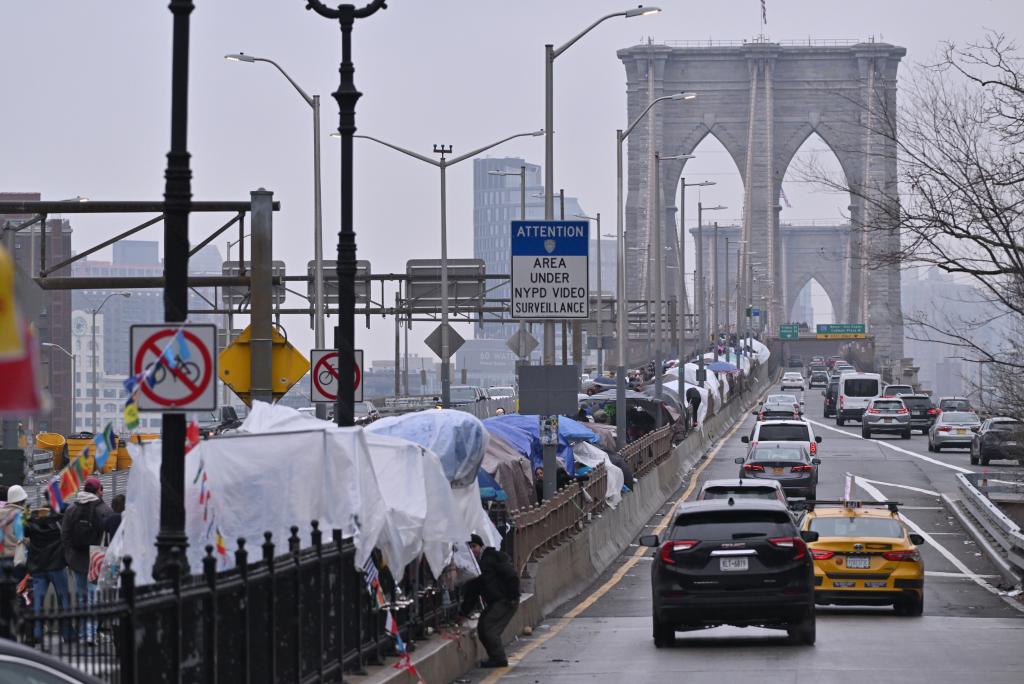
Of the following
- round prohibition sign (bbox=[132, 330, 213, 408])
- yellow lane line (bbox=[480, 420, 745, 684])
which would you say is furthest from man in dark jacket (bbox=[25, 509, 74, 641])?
round prohibition sign (bbox=[132, 330, 213, 408])

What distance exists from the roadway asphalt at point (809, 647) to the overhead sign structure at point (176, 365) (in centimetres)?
578

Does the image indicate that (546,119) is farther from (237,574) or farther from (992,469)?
(992,469)

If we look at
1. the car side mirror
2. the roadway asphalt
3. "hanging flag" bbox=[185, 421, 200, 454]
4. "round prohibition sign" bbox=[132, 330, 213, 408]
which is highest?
"round prohibition sign" bbox=[132, 330, 213, 408]

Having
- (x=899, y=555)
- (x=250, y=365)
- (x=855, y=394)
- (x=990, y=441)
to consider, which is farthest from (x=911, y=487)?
(x=855, y=394)

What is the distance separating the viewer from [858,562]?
21.6m

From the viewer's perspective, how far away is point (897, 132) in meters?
22.7

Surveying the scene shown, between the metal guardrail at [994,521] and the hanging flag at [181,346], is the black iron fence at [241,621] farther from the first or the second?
the metal guardrail at [994,521]

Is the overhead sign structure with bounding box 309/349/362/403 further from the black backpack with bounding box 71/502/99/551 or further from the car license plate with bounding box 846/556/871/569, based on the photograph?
the car license plate with bounding box 846/556/871/569

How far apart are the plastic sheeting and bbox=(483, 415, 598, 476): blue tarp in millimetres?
451

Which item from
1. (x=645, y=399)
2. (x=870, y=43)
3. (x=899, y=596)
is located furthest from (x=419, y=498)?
(x=870, y=43)

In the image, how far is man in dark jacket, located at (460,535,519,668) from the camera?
656 inches

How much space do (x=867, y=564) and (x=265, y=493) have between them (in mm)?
10698

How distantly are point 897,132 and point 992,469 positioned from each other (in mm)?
30954

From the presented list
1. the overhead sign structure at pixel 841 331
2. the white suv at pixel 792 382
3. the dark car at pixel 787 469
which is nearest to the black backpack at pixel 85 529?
the dark car at pixel 787 469
